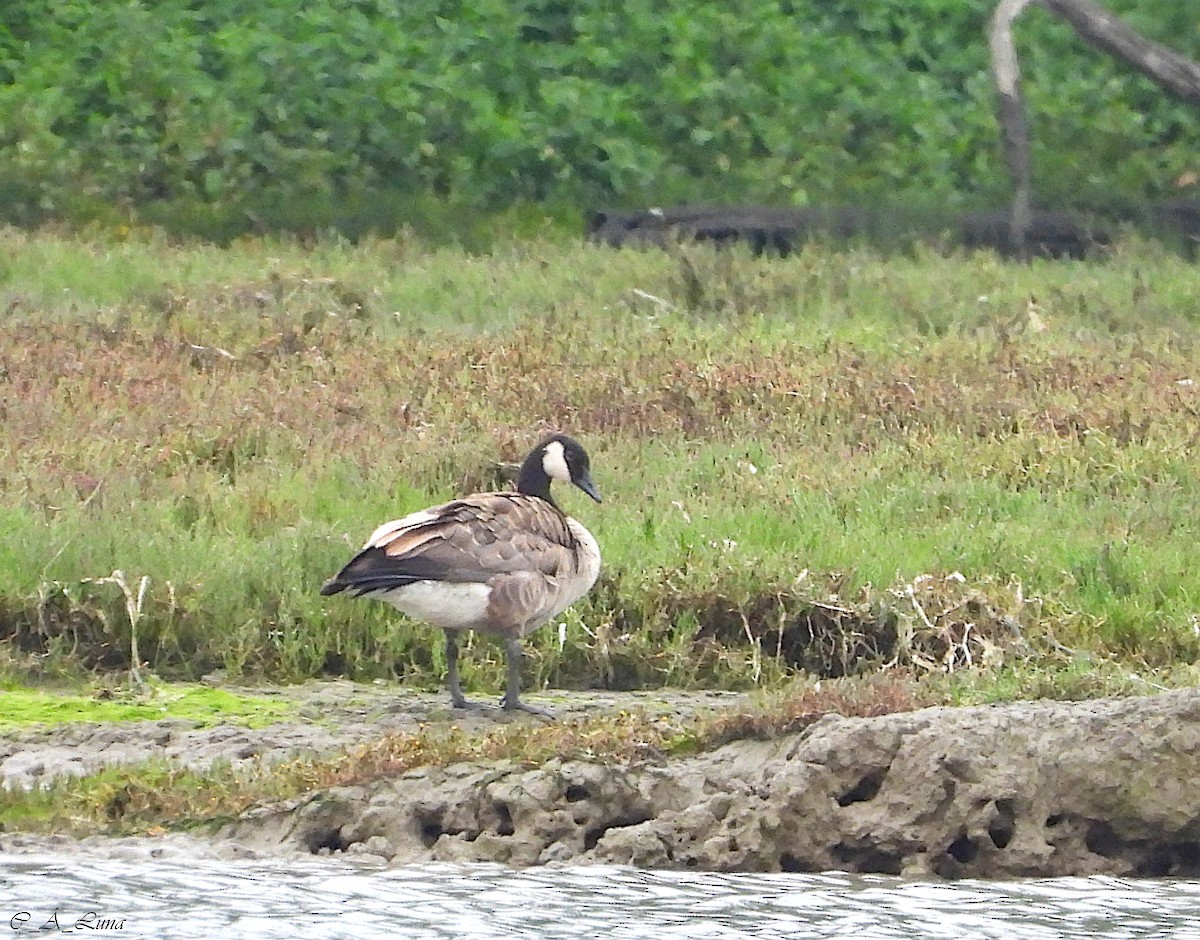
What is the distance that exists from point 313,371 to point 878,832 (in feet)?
20.8

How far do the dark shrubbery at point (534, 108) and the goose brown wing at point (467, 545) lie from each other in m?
9.37

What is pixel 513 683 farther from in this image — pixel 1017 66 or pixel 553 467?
pixel 1017 66

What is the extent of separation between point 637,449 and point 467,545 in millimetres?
3143

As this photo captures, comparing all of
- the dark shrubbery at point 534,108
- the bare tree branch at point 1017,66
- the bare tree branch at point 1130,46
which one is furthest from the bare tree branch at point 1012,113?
the dark shrubbery at point 534,108

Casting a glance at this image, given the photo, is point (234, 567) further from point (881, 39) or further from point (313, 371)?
point (881, 39)

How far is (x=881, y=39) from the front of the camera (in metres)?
19.5

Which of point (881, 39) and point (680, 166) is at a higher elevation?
point (881, 39)

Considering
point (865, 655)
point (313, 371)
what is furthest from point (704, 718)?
point (313, 371)

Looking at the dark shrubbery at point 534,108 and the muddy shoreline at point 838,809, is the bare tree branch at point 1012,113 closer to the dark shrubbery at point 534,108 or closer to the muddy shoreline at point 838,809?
the dark shrubbery at point 534,108

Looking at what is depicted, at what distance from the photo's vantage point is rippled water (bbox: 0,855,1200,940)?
5.70 metres

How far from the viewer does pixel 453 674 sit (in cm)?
772

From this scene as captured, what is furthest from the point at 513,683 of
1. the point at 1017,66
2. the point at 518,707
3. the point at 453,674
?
the point at 1017,66

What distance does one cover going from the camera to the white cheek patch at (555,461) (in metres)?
8.55

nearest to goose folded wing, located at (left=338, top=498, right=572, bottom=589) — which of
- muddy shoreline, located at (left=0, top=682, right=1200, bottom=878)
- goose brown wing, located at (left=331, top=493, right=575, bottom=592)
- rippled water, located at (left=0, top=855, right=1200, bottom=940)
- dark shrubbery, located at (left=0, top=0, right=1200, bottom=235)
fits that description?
goose brown wing, located at (left=331, top=493, right=575, bottom=592)
